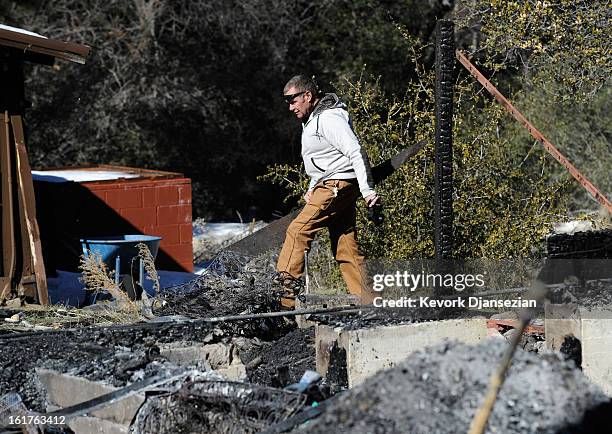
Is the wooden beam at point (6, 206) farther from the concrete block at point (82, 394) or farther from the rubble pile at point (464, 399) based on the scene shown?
the rubble pile at point (464, 399)

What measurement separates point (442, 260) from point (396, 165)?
1.36 meters

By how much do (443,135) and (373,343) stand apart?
1.39 m

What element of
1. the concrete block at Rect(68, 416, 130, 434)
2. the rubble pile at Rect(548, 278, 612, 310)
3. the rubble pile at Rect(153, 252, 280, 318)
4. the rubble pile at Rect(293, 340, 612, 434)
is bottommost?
the concrete block at Rect(68, 416, 130, 434)

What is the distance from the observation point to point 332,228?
698 cm

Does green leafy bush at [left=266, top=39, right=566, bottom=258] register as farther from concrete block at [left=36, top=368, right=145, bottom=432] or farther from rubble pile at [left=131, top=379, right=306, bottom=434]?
rubble pile at [left=131, top=379, right=306, bottom=434]

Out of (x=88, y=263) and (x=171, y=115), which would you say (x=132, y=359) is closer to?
(x=88, y=263)

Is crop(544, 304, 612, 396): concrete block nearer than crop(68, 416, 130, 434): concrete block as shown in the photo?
No

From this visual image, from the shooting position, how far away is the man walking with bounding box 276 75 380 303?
6617 millimetres

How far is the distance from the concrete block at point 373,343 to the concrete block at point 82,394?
1360mm

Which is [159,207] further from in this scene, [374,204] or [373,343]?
[373,343]

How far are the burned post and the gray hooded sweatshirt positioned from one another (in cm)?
62

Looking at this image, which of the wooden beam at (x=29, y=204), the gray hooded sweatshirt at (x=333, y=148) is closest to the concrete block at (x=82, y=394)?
the gray hooded sweatshirt at (x=333, y=148)

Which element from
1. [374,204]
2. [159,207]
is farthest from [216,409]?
[159,207]

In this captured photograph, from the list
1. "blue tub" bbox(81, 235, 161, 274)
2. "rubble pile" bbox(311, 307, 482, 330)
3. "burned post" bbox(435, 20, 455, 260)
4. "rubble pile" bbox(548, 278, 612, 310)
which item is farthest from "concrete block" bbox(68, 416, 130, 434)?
"blue tub" bbox(81, 235, 161, 274)
